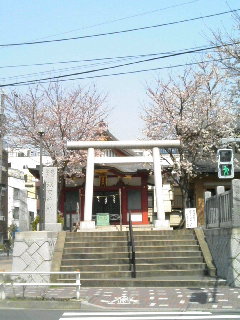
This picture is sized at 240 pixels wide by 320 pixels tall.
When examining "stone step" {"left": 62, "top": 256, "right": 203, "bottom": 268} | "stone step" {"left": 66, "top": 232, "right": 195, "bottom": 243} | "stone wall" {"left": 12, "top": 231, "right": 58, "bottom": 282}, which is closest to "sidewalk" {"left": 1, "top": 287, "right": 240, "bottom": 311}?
"stone wall" {"left": 12, "top": 231, "right": 58, "bottom": 282}

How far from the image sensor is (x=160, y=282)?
1424 cm

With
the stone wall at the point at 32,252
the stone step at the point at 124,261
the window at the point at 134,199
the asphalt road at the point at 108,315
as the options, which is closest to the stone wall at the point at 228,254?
the stone step at the point at 124,261

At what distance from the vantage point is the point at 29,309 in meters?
11.2

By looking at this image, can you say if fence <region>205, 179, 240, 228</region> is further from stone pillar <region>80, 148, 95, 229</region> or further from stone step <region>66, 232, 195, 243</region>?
stone pillar <region>80, 148, 95, 229</region>

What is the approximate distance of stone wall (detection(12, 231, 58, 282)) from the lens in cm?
1580

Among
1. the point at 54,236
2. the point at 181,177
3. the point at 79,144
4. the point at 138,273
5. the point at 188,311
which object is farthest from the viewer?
the point at 181,177

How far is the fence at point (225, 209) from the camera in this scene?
14.4m

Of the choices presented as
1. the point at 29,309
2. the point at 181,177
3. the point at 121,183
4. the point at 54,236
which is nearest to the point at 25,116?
the point at 121,183

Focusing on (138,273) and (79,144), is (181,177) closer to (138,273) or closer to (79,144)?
(79,144)

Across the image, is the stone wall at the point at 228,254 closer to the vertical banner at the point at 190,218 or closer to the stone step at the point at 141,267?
the stone step at the point at 141,267

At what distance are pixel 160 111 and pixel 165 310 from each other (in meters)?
21.9

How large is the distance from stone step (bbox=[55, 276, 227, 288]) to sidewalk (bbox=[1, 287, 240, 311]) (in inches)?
19.5

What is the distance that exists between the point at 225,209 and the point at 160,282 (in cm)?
320

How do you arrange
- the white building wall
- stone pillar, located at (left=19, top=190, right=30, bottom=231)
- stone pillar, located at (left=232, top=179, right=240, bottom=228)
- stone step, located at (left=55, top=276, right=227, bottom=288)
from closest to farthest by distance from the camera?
stone step, located at (left=55, top=276, right=227, bottom=288) → stone pillar, located at (left=232, top=179, right=240, bottom=228) → stone pillar, located at (left=19, top=190, right=30, bottom=231) → the white building wall
